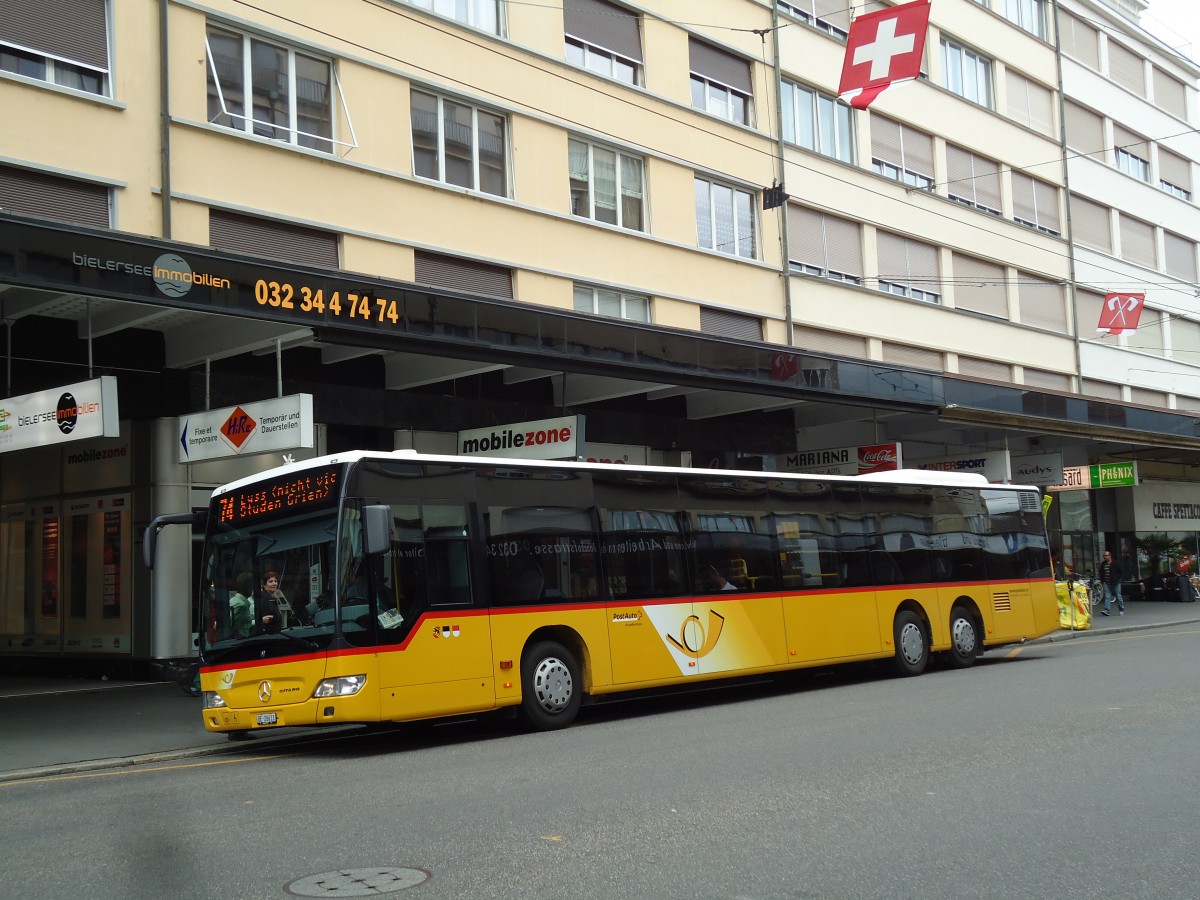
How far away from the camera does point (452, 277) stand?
20891 mm

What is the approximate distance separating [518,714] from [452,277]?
9.85m

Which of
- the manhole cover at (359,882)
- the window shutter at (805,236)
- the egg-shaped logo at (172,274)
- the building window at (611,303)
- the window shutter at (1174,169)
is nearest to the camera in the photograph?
the manhole cover at (359,882)

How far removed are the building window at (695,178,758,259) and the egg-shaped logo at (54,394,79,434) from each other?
593 inches

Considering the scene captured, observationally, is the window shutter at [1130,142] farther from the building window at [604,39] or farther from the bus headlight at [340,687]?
the bus headlight at [340,687]

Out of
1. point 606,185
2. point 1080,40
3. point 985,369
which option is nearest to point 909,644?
point 606,185

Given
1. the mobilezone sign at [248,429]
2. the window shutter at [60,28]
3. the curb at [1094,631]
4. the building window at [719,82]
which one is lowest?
the curb at [1094,631]

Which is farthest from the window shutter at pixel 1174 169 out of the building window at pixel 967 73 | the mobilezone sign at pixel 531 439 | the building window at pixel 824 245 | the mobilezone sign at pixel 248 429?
the mobilezone sign at pixel 248 429

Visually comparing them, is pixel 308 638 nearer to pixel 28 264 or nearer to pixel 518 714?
pixel 518 714

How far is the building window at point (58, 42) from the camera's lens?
15.8 meters

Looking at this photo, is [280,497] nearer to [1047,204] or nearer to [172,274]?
[172,274]

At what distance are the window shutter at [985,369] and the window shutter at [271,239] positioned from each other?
20.0 metres

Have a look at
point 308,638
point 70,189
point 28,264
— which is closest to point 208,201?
point 70,189

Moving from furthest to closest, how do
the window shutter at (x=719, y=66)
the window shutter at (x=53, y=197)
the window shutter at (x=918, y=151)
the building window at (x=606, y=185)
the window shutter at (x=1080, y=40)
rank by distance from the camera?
the window shutter at (x=1080, y=40), the window shutter at (x=918, y=151), the window shutter at (x=719, y=66), the building window at (x=606, y=185), the window shutter at (x=53, y=197)

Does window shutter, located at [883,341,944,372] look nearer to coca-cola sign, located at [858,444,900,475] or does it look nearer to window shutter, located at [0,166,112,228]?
coca-cola sign, located at [858,444,900,475]
